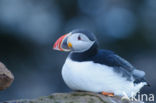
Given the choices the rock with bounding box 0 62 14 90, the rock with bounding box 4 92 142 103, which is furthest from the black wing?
the rock with bounding box 0 62 14 90

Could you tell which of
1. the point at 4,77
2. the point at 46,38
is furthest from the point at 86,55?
the point at 46,38

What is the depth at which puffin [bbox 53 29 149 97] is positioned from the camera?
1228 millimetres

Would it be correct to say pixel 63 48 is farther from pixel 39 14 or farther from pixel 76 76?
pixel 39 14

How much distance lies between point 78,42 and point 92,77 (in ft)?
0.46

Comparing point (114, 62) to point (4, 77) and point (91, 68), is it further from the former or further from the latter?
point (4, 77)

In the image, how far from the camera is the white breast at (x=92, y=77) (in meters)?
1.22

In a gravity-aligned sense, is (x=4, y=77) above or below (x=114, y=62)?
below

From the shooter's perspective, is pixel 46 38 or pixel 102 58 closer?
pixel 102 58

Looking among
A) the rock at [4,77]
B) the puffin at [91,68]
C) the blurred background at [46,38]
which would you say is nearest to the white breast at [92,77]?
the puffin at [91,68]

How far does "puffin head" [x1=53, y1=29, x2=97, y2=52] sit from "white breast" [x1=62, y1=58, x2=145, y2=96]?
0.05 m

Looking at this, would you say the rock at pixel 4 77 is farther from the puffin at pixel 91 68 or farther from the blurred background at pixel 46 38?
the blurred background at pixel 46 38

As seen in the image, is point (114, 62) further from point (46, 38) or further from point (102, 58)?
point (46, 38)

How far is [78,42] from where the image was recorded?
1238mm

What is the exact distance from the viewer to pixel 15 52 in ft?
8.98
